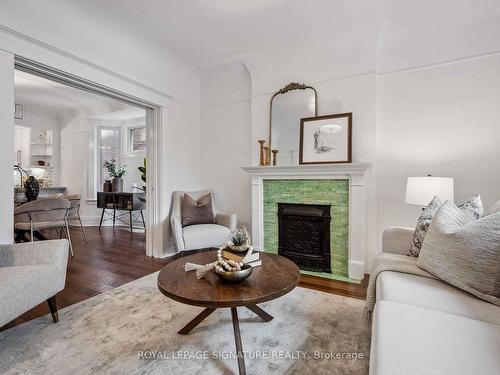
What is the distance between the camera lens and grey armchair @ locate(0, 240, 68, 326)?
55.1 inches

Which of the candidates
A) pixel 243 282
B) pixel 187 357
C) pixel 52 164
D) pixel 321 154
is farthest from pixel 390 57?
pixel 52 164

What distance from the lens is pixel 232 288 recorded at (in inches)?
54.9

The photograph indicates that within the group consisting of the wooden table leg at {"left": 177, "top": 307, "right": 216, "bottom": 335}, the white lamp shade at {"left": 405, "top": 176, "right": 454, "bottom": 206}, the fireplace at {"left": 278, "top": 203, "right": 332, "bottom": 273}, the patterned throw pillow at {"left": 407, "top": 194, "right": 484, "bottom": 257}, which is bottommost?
the wooden table leg at {"left": 177, "top": 307, "right": 216, "bottom": 335}

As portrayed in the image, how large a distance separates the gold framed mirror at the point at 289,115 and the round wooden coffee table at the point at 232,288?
5.73ft

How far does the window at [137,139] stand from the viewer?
5.70 m

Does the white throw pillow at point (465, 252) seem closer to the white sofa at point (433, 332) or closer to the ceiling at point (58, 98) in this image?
the white sofa at point (433, 332)

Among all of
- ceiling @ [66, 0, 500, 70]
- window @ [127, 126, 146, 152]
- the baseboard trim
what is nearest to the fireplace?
the baseboard trim

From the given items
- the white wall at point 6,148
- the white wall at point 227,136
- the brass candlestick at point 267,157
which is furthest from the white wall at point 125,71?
the brass candlestick at point 267,157

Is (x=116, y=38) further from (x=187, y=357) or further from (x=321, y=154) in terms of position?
(x=187, y=357)

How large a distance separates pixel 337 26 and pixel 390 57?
0.67 metres

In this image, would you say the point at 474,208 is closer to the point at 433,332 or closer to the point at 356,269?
the point at 433,332

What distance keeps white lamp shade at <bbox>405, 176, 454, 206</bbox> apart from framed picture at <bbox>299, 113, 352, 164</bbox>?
731 mm

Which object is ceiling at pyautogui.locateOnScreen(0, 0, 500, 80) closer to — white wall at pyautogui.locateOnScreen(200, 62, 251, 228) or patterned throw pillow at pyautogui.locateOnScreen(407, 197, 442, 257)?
white wall at pyautogui.locateOnScreen(200, 62, 251, 228)

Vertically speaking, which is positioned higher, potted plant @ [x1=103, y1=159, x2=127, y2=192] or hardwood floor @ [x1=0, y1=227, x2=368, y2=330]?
potted plant @ [x1=103, y1=159, x2=127, y2=192]
